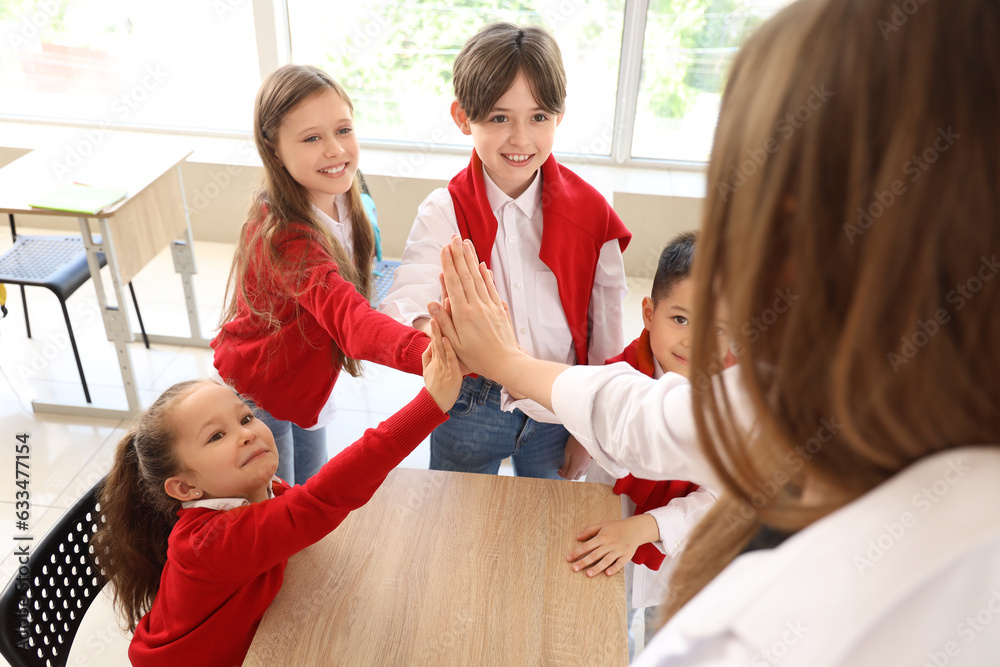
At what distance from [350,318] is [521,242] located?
0.41 metres

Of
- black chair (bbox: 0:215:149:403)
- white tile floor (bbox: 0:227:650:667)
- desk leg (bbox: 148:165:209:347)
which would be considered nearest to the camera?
white tile floor (bbox: 0:227:650:667)

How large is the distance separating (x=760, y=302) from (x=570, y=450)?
117 centimetres

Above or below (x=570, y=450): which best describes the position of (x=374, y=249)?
above

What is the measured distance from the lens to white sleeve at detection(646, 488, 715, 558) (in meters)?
1.32

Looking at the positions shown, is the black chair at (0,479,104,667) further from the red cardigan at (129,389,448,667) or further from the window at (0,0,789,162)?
the window at (0,0,789,162)

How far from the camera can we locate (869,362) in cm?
47

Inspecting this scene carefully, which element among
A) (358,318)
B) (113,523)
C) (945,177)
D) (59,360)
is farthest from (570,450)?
(59,360)

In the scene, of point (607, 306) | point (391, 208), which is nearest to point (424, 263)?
point (607, 306)

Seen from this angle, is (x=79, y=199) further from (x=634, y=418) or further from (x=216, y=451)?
(x=634, y=418)

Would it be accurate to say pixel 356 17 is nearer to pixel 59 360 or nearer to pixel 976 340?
pixel 59 360

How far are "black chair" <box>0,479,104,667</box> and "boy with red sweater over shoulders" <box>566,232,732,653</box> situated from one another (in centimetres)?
82

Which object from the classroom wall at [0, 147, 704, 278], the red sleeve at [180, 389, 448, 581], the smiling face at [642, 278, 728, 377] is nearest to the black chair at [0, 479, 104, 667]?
the red sleeve at [180, 389, 448, 581]

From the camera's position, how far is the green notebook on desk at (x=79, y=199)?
7.68 feet

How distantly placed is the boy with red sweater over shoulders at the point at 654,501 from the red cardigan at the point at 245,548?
0.34 meters
